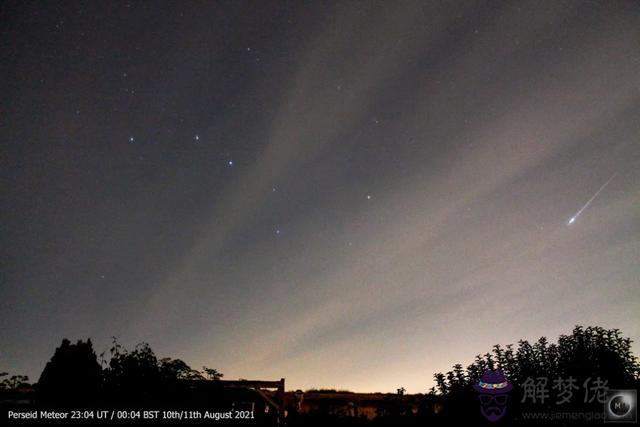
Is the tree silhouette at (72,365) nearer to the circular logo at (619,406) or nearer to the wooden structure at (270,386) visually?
the wooden structure at (270,386)

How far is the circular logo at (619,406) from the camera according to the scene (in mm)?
12555

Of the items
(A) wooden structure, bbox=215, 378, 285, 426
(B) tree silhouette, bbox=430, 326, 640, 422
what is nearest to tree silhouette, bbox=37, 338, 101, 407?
(A) wooden structure, bbox=215, 378, 285, 426

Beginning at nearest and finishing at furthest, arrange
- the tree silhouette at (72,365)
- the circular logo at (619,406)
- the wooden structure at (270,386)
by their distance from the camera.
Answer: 1. the wooden structure at (270,386)
2. the circular logo at (619,406)
3. the tree silhouette at (72,365)

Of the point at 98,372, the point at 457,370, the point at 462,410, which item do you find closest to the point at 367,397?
the point at 462,410

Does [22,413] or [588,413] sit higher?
[22,413]

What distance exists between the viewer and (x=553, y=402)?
1373 cm

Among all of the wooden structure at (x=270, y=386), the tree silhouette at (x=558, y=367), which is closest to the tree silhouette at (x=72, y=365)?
the wooden structure at (x=270, y=386)

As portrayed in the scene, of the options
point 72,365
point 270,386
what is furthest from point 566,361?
point 72,365

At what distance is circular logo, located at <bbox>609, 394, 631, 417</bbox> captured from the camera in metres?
12.6

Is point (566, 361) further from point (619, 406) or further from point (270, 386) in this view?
point (270, 386)

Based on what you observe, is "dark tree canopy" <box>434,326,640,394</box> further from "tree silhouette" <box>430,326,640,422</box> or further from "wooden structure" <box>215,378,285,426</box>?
"wooden structure" <box>215,378,285,426</box>

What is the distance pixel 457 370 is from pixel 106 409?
15.2m

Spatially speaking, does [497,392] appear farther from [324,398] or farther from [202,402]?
[202,402]

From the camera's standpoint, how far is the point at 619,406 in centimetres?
1281
